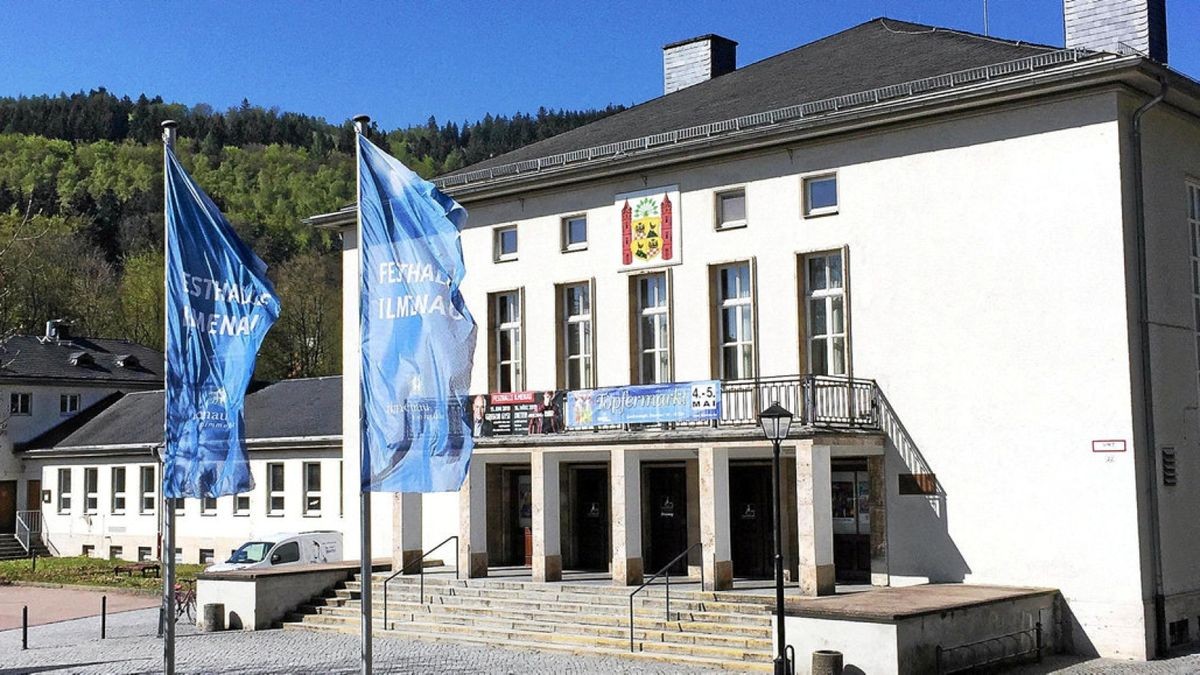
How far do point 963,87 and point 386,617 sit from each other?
1362 centimetres

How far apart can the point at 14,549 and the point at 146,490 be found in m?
7.37

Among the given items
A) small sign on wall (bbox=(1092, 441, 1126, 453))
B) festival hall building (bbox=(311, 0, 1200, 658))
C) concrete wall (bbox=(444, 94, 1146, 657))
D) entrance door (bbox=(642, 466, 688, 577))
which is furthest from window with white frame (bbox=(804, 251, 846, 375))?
small sign on wall (bbox=(1092, 441, 1126, 453))

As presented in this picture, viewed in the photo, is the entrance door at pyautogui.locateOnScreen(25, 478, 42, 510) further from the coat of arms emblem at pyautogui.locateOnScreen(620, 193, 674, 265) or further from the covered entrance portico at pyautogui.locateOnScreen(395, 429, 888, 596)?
the coat of arms emblem at pyautogui.locateOnScreen(620, 193, 674, 265)

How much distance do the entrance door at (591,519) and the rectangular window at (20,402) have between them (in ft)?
96.7

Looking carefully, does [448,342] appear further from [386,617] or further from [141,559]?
[141,559]

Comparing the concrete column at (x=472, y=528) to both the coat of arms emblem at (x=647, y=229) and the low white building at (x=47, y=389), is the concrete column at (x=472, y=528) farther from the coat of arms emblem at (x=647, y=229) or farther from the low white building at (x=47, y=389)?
the low white building at (x=47, y=389)

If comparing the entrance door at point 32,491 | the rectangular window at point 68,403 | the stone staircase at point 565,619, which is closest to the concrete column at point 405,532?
the stone staircase at point 565,619

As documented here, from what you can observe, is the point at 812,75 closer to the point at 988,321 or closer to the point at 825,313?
the point at 825,313

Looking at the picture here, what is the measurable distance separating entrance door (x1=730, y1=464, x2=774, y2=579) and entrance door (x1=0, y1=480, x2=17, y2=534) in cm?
3312

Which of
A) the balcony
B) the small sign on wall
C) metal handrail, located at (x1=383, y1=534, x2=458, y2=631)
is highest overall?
the balcony

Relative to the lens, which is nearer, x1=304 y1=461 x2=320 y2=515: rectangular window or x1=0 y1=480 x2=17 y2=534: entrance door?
x1=304 y1=461 x2=320 y2=515: rectangular window

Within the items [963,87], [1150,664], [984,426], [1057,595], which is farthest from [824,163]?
[1150,664]

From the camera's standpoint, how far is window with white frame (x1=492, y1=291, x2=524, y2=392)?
28531mm

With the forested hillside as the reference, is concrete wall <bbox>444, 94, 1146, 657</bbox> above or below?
below
